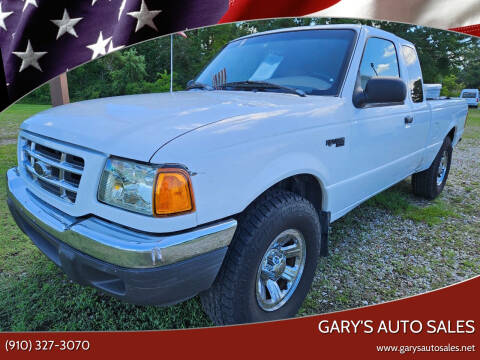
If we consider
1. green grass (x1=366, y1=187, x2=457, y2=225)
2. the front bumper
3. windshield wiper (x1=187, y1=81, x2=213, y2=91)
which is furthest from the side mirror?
green grass (x1=366, y1=187, x2=457, y2=225)

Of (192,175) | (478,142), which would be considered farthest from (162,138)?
(478,142)

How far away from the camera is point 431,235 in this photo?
136 inches

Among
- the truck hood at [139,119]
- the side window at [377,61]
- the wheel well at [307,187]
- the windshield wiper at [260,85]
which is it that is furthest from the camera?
the side window at [377,61]

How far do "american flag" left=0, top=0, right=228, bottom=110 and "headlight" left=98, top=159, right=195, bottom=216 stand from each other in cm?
170

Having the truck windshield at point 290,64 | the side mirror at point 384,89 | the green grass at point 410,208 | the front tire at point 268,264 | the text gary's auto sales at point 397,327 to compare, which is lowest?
the green grass at point 410,208

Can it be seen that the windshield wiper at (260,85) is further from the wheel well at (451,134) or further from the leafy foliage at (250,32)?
the wheel well at (451,134)

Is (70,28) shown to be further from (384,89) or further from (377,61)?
(377,61)

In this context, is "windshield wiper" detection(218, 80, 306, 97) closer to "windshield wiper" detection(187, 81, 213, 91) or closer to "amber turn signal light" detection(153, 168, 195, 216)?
"windshield wiper" detection(187, 81, 213, 91)

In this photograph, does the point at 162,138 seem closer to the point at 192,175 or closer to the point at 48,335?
the point at 192,175

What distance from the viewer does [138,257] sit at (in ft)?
4.46

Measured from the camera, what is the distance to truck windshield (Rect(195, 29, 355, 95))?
2420 mm

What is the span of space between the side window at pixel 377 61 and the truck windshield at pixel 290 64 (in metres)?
0.22

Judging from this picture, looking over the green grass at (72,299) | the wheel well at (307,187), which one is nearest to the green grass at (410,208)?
the green grass at (72,299)

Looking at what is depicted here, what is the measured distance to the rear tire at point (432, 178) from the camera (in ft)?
14.5
